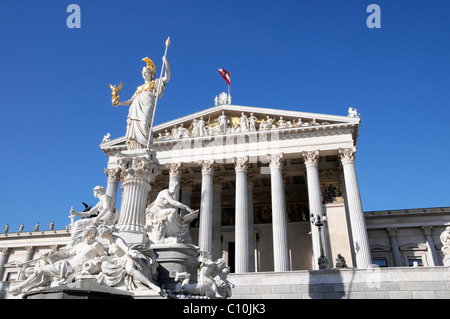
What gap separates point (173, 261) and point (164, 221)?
1207mm

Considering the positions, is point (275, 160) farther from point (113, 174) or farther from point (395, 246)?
point (395, 246)

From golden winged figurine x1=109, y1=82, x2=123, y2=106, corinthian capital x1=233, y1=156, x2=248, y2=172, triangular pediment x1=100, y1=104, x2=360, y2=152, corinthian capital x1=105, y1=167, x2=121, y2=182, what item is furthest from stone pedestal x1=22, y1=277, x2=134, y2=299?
corinthian capital x1=105, y1=167, x2=121, y2=182

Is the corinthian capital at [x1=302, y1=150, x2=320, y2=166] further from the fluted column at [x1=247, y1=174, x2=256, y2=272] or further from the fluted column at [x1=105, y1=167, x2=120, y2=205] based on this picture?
the fluted column at [x1=105, y1=167, x2=120, y2=205]

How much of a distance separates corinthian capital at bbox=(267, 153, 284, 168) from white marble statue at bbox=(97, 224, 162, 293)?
2271 cm

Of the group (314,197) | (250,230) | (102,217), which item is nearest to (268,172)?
(250,230)

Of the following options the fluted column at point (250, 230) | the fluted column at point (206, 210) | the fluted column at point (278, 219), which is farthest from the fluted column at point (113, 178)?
the fluted column at point (278, 219)

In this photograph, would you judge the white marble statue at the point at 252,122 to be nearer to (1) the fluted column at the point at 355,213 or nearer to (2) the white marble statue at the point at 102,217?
(1) the fluted column at the point at 355,213

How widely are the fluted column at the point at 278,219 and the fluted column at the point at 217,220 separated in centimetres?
591

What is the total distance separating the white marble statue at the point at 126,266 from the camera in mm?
7000

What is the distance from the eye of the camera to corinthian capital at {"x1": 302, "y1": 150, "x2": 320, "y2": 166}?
2930 centimetres
